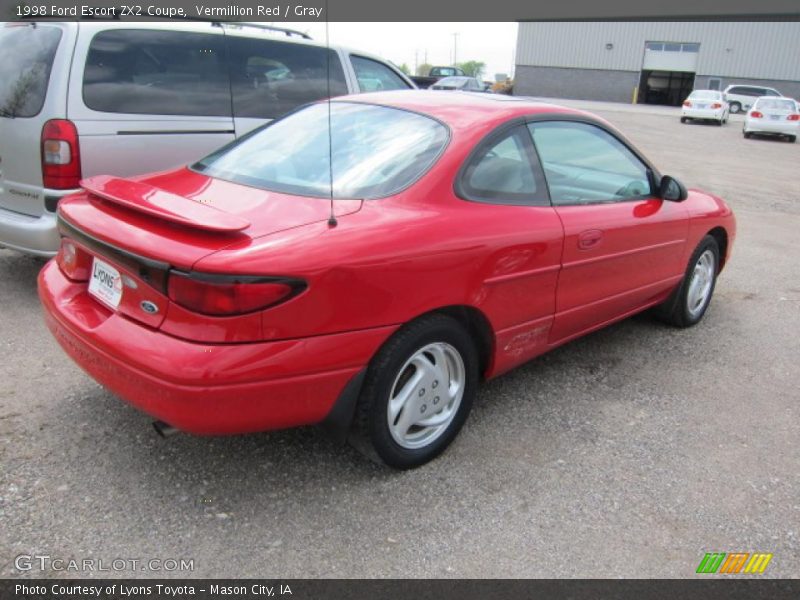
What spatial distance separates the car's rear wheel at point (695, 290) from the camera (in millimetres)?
4371

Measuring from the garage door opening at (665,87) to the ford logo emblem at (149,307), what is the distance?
48.5 metres

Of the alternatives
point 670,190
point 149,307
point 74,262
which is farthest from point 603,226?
point 74,262

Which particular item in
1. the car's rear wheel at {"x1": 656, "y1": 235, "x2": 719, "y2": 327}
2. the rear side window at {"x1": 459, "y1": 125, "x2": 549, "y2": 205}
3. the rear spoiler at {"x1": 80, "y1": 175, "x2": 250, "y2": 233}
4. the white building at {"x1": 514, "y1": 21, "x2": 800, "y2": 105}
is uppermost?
the white building at {"x1": 514, "y1": 21, "x2": 800, "y2": 105}

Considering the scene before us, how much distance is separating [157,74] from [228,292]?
10.1 ft

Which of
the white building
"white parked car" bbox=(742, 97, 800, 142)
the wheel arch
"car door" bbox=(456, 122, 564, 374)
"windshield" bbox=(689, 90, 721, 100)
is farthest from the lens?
the white building

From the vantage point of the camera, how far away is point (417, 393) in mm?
2680

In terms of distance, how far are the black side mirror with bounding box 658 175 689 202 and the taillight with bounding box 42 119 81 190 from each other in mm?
3538

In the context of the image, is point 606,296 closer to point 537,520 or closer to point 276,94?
point 537,520

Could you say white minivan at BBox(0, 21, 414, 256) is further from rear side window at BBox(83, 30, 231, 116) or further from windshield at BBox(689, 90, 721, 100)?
windshield at BBox(689, 90, 721, 100)


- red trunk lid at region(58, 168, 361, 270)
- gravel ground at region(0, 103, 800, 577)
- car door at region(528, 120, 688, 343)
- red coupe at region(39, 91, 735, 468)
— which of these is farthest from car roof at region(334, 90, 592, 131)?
gravel ground at region(0, 103, 800, 577)

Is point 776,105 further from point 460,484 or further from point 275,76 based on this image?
point 460,484

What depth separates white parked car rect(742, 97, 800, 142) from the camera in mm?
21062

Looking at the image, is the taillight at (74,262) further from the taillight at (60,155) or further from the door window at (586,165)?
the door window at (586,165)

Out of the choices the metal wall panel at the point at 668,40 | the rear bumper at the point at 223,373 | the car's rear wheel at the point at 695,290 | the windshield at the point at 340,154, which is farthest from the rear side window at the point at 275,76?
the metal wall panel at the point at 668,40
